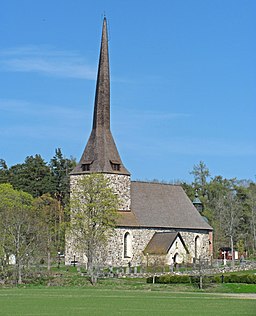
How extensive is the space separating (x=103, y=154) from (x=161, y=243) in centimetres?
963

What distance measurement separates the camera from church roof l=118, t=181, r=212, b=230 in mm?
73500

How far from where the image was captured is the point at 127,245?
71.0 m

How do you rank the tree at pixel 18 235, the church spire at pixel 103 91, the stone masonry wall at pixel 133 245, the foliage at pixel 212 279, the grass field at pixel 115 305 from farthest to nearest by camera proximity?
1. the church spire at pixel 103 91
2. the stone masonry wall at pixel 133 245
3. the tree at pixel 18 235
4. the foliage at pixel 212 279
5. the grass field at pixel 115 305

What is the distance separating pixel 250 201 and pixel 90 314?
249ft

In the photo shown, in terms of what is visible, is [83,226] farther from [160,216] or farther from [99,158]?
[160,216]

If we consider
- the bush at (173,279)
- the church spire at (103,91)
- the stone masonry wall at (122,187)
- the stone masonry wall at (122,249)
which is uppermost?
the church spire at (103,91)

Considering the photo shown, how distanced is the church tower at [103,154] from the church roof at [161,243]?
3.78 m

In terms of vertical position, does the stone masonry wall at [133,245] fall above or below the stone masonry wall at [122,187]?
below

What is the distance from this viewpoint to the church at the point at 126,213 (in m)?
70.0

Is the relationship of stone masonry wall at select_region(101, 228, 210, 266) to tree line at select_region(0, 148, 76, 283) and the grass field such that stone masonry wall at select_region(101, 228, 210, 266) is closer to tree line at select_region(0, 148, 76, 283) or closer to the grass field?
tree line at select_region(0, 148, 76, 283)

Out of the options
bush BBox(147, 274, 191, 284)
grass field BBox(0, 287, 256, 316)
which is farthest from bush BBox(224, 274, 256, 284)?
grass field BBox(0, 287, 256, 316)

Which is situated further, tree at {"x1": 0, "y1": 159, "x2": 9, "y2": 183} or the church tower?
tree at {"x1": 0, "y1": 159, "x2": 9, "y2": 183}

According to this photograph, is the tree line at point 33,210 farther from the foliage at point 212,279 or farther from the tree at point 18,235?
the foliage at point 212,279

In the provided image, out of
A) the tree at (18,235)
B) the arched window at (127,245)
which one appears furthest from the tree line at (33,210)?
the arched window at (127,245)
